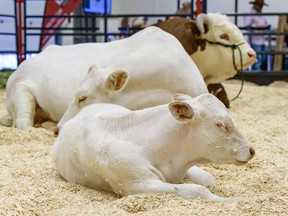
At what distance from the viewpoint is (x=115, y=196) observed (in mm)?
2598

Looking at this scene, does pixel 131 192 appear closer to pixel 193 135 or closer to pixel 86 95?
pixel 193 135

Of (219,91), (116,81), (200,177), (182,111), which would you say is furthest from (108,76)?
(219,91)

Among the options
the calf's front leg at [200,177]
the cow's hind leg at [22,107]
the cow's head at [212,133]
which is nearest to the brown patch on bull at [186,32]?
the cow's hind leg at [22,107]

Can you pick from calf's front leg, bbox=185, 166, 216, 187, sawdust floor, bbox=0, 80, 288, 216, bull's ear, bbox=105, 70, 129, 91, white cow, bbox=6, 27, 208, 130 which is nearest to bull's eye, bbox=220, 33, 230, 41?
white cow, bbox=6, 27, 208, 130

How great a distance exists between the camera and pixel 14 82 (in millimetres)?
5391

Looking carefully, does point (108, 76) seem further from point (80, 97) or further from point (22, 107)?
point (22, 107)

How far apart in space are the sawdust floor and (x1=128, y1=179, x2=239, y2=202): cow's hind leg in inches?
2.0

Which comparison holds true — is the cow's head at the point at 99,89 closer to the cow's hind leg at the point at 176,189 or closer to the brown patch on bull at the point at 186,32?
the cow's hind leg at the point at 176,189

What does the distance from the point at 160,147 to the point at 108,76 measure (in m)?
1.20

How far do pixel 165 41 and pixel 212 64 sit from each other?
4.65 feet

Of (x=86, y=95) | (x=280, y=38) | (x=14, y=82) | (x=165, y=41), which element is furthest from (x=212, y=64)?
(x=280, y=38)

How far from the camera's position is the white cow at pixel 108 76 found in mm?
4191

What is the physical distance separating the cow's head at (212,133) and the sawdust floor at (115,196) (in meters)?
0.16

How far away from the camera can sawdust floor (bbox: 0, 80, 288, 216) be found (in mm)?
2236
